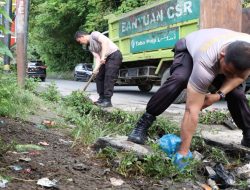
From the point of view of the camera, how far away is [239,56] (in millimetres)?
3439

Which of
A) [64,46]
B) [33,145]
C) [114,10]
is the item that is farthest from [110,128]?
[64,46]

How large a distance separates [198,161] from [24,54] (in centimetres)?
572

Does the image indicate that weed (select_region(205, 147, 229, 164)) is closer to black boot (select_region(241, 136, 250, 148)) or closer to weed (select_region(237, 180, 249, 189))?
black boot (select_region(241, 136, 250, 148))

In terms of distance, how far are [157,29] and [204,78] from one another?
24.3 feet

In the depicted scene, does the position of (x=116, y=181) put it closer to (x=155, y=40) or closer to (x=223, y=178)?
(x=223, y=178)

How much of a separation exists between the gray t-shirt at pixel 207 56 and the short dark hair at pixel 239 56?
0.55ft

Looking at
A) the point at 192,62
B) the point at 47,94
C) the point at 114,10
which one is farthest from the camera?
the point at 114,10

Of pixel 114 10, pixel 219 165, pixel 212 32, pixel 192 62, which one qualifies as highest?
pixel 114 10

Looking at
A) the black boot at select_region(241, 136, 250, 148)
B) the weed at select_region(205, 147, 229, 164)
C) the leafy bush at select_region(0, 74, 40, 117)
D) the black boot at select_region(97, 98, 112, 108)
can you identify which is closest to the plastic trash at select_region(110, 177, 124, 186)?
the weed at select_region(205, 147, 229, 164)

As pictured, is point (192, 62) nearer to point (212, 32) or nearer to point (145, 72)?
point (212, 32)

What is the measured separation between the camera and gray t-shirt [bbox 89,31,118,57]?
763 centimetres

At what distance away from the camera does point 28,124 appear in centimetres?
541

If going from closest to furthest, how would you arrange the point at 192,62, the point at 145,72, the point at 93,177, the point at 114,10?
the point at 93,177
the point at 192,62
the point at 145,72
the point at 114,10

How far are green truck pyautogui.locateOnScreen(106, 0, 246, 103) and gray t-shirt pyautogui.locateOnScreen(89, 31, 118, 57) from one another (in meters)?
2.30
